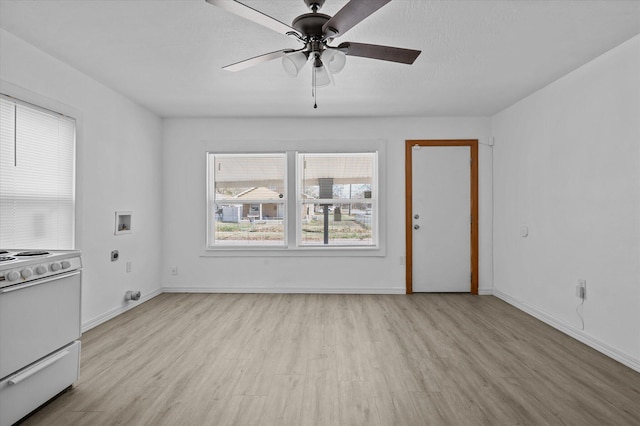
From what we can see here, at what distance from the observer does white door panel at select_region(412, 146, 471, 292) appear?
488cm

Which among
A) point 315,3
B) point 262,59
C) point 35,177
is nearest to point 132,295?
point 35,177

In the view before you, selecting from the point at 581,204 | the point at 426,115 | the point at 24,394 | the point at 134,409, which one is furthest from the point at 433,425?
the point at 426,115

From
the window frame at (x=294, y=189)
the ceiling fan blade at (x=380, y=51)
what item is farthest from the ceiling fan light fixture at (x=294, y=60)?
the window frame at (x=294, y=189)

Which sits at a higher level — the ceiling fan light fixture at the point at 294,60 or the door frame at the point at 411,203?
the ceiling fan light fixture at the point at 294,60

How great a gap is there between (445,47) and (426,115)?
2061 mm

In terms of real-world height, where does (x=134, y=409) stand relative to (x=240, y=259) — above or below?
below

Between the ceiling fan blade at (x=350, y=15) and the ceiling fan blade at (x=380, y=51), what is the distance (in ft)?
0.60

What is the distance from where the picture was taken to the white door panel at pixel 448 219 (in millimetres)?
4883

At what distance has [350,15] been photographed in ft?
5.66

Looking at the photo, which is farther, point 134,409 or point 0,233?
point 0,233

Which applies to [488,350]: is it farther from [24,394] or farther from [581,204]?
[24,394]

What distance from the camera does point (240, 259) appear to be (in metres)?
5.00

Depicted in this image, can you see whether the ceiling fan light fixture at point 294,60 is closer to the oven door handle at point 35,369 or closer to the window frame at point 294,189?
the oven door handle at point 35,369

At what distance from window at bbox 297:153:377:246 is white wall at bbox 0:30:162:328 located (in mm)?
2046
